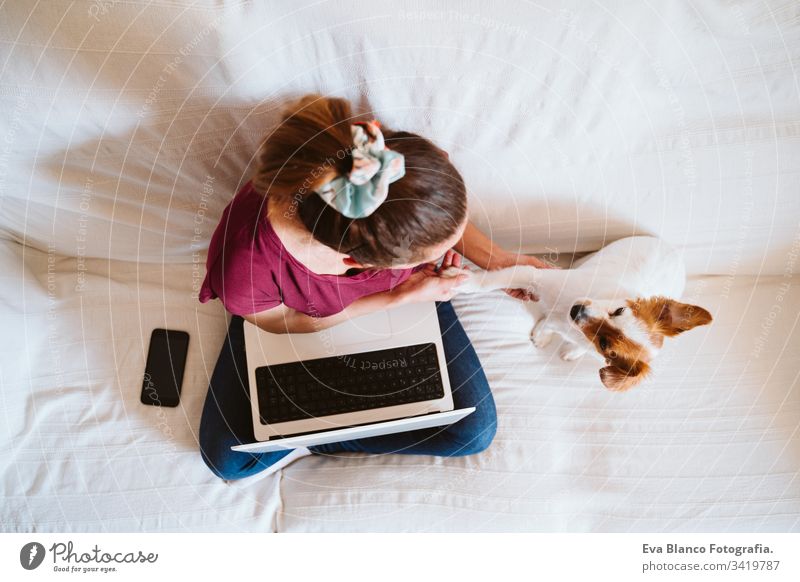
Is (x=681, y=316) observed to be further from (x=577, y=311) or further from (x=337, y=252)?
(x=337, y=252)

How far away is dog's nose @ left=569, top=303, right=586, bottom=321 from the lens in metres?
1.47

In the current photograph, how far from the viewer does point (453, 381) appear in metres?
1.58

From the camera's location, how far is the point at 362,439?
1.60 m

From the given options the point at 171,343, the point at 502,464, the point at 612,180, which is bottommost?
the point at 502,464

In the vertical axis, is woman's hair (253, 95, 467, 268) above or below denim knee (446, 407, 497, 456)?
above

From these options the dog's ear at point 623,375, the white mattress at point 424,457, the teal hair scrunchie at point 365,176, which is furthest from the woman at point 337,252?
the dog's ear at point 623,375

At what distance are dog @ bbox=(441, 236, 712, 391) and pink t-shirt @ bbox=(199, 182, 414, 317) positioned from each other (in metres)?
0.41

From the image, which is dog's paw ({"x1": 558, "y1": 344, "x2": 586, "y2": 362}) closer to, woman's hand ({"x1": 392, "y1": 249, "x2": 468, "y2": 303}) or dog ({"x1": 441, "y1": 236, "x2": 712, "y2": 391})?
dog ({"x1": 441, "y1": 236, "x2": 712, "y2": 391})

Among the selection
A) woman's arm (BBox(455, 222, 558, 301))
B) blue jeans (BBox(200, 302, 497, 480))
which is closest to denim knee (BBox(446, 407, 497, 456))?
blue jeans (BBox(200, 302, 497, 480))

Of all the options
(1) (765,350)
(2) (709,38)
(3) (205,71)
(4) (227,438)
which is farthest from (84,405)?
(1) (765,350)

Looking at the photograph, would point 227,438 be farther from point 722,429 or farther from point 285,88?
point 722,429

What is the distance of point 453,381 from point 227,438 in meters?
0.73

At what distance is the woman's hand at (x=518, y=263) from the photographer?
1.66m

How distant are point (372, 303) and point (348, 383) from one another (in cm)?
26
